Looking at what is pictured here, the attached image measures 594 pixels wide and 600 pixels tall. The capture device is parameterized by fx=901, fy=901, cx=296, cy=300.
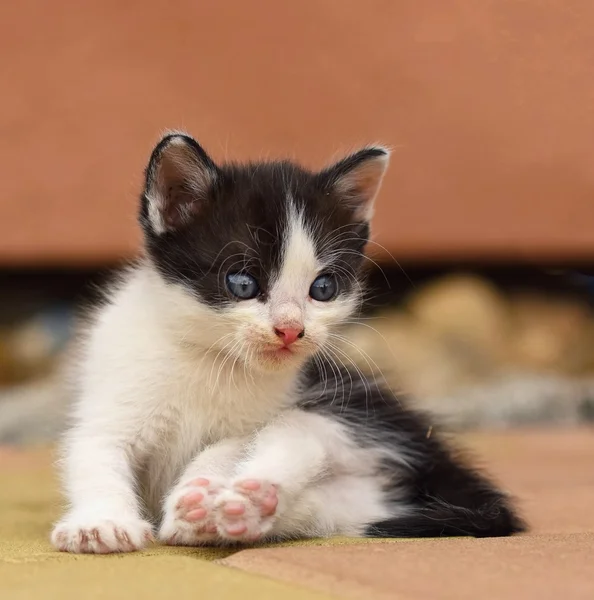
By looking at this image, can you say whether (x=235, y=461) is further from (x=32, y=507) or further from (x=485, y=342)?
(x=485, y=342)

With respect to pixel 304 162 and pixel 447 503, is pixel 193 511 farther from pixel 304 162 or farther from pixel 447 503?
pixel 304 162

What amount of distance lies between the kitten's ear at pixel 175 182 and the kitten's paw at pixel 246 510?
50cm

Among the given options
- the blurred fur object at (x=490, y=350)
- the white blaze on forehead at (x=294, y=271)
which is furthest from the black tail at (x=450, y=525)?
the blurred fur object at (x=490, y=350)

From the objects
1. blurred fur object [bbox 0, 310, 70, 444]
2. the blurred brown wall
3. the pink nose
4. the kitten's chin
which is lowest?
blurred fur object [bbox 0, 310, 70, 444]

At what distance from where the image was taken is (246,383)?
1554 millimetres

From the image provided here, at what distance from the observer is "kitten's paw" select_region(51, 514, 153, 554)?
1.25 meters

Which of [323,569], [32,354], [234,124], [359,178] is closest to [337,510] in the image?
A: [323,569]

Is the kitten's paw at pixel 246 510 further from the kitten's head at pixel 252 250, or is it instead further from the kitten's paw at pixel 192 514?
the kitten's head at pixel 252 250

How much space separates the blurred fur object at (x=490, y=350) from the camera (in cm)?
335

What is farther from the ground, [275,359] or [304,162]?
[304,162]

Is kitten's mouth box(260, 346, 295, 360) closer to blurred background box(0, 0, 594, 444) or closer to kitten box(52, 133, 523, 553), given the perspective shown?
kitten box(52, 133, 523, 553)

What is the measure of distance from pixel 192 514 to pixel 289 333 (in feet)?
1.01

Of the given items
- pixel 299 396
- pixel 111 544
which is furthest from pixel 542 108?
pixel 111 544

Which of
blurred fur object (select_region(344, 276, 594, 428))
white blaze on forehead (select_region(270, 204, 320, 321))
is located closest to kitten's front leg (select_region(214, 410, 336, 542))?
white blaze on forehead (select_region(270, 204, 320, 321))
